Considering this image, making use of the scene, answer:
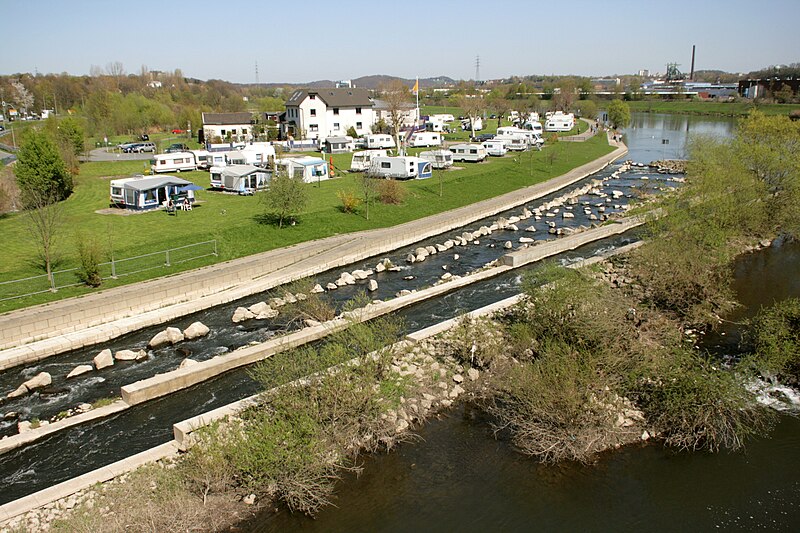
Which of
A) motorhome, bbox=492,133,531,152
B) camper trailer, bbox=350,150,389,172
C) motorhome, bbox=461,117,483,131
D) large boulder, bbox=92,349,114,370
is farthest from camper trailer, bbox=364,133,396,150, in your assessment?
large boulder, bbox=92,349,114,370

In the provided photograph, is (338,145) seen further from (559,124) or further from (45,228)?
(559,124)

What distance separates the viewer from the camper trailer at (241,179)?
119ft

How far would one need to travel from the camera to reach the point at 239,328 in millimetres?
19703

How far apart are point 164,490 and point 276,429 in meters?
2.27

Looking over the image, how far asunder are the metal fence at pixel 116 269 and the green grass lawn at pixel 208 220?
439 millimetres

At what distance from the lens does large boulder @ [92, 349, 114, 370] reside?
16953mm

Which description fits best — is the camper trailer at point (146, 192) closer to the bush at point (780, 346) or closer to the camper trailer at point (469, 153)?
the camper trailer at point (469, 153)

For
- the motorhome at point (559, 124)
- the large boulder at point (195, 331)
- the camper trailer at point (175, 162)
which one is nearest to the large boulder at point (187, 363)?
the large boulder at point (195, 331)

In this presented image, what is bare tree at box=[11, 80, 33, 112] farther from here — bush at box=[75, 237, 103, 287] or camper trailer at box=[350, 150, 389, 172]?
bush at box=[75, 237, 103, 287]

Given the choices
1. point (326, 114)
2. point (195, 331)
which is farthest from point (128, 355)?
point (326, 114)

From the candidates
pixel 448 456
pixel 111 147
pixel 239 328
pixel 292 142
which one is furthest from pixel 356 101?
pixel 448 456

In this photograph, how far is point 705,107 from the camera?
123 m

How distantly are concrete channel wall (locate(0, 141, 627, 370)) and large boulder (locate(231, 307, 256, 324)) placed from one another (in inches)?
61.2

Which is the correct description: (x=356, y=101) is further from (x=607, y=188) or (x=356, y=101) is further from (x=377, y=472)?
(x=377, y=472)
